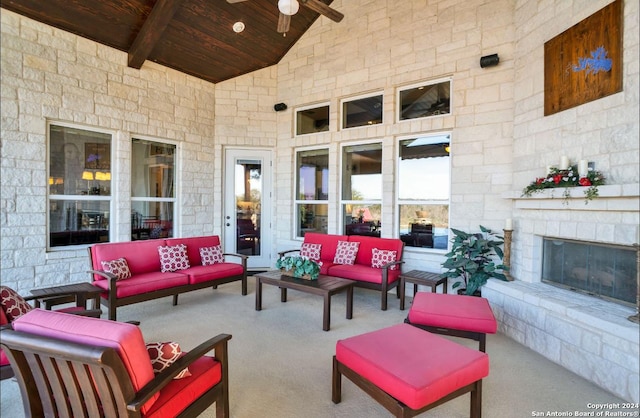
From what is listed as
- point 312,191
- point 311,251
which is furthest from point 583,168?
point 312,191

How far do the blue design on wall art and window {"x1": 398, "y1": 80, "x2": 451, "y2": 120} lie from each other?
66.5 inches

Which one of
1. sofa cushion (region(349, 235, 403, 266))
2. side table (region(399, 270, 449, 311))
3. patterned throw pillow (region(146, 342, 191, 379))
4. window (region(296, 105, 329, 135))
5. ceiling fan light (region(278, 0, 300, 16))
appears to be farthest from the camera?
window (region(296, 105, 329, 135))

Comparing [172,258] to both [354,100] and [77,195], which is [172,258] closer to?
[77,195]

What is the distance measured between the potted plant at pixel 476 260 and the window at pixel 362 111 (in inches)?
89.6

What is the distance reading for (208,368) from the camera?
A: 1832 mm

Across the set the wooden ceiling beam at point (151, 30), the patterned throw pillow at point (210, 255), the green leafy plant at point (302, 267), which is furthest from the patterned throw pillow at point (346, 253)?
the wooden ceiling beam at point (151, 30)

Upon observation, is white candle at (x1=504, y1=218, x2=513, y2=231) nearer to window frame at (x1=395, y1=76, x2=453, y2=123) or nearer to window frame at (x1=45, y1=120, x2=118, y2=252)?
window frame at (x1=395, y1=76, x2=453, y2=123)

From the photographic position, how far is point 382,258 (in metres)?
4.59

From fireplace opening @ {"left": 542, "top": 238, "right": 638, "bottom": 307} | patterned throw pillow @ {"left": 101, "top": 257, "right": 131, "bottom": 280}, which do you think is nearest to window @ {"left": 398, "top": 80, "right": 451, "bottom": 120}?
fireplace opening @ {"left": 542, "top": 238, "right": 638, "bottom": 307}

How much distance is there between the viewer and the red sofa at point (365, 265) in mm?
4211

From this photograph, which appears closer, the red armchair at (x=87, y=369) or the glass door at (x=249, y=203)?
the red armchair at (x=87, y=369)

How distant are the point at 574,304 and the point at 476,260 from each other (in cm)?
131

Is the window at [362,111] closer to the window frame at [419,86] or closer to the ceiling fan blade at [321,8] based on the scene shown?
the window frame at [419,86]

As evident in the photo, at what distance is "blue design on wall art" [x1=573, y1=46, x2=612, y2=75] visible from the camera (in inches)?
113
